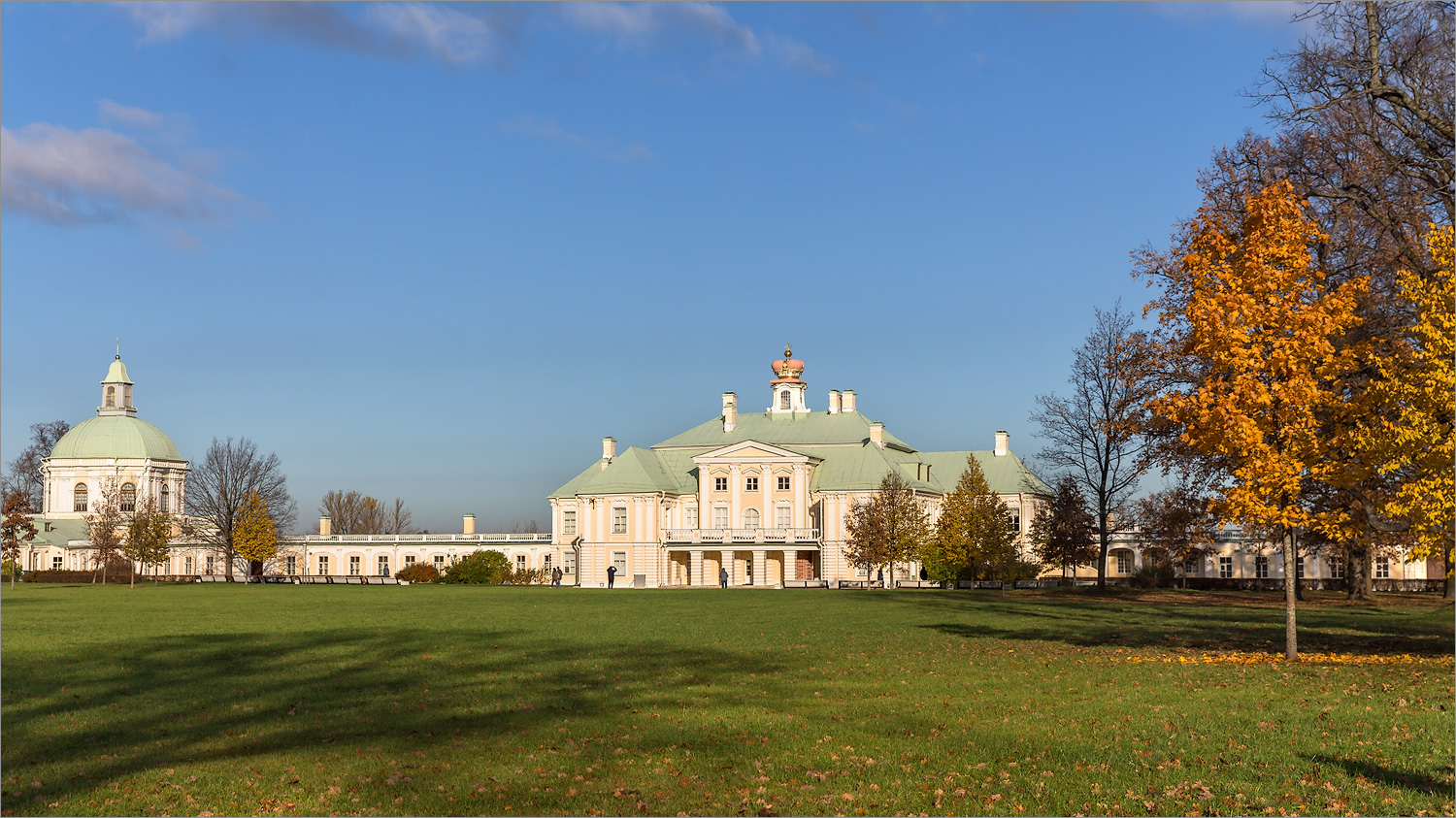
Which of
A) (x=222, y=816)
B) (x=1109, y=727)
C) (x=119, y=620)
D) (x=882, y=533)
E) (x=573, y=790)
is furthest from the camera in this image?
(x=882, y=533)

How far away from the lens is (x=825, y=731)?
13.3 meters

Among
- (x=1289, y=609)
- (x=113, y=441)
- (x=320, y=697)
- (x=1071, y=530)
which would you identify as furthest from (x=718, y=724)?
(x=113, y=441)

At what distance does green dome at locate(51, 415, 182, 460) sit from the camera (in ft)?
371

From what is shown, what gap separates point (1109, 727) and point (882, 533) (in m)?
58.9

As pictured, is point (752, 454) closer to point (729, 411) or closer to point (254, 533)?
point (729, 411)

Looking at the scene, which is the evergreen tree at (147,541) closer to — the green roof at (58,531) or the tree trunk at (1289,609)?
the green roof at (58,531)

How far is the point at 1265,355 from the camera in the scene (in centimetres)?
2133

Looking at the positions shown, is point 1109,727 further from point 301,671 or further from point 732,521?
point 732,521

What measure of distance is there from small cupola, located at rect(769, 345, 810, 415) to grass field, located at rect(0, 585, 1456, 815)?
66.6 meters

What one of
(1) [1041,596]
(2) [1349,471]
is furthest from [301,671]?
(1) [1041,596]

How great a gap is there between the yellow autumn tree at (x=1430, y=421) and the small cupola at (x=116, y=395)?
407 ft

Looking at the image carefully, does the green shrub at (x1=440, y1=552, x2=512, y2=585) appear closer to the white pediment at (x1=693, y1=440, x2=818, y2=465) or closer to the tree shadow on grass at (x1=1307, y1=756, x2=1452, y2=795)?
the white pediment at (x1=693, y1=440, x2=818, y2=465)

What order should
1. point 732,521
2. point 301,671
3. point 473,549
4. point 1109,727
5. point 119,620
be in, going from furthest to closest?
point 473,549
point 732,521
point 119,620
point 301,671
point 1109,727

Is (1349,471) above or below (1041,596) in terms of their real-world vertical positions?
above
